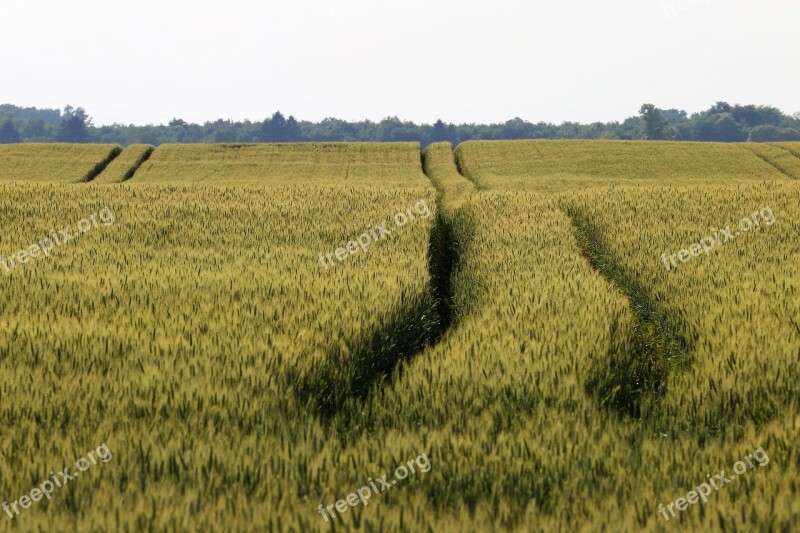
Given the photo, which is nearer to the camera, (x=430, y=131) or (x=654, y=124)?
(x=654, y=124)

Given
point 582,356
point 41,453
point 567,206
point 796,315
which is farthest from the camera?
point 567,206

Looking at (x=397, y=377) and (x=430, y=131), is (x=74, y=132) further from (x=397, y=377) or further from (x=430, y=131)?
(x=397, y=377)

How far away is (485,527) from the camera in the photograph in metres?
3.33

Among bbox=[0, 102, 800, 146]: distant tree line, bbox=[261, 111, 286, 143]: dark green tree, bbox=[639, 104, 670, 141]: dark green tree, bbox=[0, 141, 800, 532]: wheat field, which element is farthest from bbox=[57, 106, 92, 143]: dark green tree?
bbox=[0, 141, 800, 532]: wheat field

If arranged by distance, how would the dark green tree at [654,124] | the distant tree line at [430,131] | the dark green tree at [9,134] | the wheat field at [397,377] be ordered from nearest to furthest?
the wheat field at [397,377] < the dark green tree at [654,124] < the distant tree line at [430,131] < the dark green tree at [9,134]

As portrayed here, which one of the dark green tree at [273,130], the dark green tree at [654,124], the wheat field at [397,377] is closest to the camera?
the wheat field at [397,377]

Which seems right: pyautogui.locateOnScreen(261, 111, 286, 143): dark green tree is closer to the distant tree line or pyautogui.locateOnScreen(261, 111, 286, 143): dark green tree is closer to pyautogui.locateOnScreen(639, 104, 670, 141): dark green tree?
the distant tree line

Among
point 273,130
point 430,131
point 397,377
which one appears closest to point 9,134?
point 273,130

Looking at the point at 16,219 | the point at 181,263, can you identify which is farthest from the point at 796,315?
the point at 16,219

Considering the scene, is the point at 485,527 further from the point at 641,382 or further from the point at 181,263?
the point at 181,263

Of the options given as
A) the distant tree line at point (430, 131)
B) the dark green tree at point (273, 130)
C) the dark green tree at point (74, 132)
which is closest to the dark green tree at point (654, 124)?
the distant tree line at point (430, 131)

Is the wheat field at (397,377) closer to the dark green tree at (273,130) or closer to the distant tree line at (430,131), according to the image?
the distant tree line at (430,131)

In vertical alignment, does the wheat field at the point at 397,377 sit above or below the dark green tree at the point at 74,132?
below

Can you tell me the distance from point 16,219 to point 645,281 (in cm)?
1295
